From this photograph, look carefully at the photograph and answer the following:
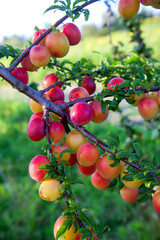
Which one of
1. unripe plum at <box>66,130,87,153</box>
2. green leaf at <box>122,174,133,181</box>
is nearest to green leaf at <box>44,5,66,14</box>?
unripe plum at <box>66,130,87,153</box>

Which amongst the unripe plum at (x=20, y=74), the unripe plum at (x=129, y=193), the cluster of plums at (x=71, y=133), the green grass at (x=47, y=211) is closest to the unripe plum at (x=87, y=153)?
the cluster of plums at (x=71, y=133)

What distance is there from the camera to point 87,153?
505 mm

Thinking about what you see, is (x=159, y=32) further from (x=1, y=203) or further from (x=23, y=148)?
(x=1, y=203)

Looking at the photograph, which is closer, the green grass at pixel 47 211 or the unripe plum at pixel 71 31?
the unripe plum at pixel 71 31

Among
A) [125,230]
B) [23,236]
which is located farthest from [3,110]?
[125,230]

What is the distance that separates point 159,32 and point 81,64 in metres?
6.56

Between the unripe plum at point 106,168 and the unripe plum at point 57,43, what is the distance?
24 cm

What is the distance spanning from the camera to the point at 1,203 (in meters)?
1.86

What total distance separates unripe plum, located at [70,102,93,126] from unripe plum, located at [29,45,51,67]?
12 centimetres

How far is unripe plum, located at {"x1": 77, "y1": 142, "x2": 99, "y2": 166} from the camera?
51 centimetres

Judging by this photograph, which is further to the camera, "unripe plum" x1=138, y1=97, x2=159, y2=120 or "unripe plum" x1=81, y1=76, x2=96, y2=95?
"unripe plum" x1=81, y1=76, x2=96, y2=95

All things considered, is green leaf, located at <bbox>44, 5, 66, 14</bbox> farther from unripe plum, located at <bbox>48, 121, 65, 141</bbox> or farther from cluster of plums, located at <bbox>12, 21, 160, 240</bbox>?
unripe plum, located at <bbox>48, 121, 65, 141</bbox>

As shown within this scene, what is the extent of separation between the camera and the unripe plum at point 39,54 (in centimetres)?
54

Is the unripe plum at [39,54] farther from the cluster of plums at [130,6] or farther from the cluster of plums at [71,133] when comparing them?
the cluster of plums at [130,6]
